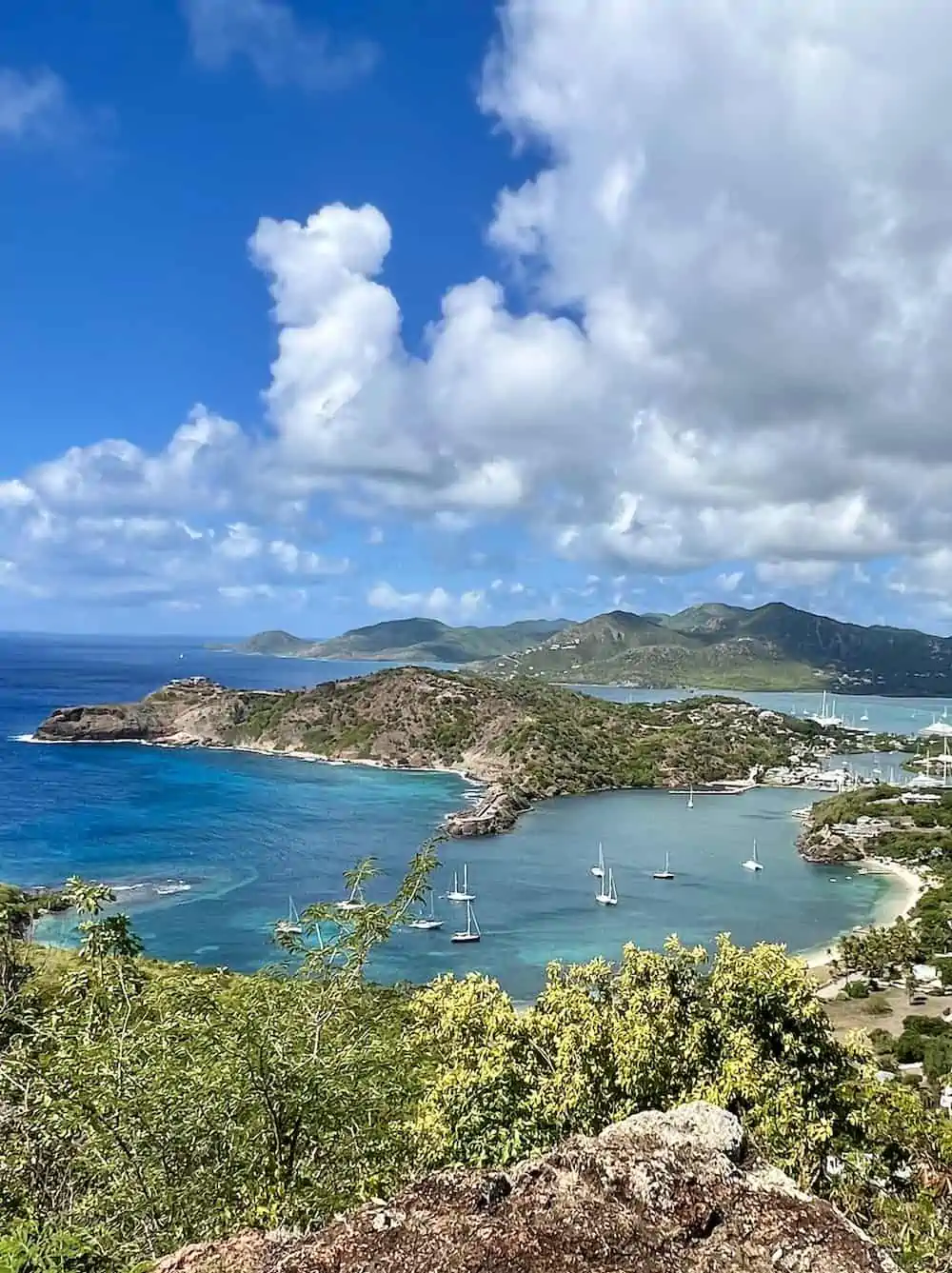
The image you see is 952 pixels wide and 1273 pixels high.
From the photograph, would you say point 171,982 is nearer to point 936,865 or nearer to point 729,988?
point 729,988

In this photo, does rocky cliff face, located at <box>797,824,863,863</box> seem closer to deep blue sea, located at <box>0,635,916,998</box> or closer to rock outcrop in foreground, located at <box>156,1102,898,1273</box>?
deep blue sea, located at <box>0,635,916,998</box>

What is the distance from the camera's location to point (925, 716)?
17812 cm

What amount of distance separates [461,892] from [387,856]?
879cm

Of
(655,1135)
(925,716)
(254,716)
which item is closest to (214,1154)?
(655,1135)

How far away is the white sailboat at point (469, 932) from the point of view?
46938 mm

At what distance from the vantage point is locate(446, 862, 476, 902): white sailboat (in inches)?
2112

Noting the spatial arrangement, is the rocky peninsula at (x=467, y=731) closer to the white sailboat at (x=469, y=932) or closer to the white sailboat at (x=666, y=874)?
the white sailboat at (x=666, y=874)

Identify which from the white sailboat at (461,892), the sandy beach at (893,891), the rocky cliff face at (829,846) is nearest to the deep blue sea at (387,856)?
the white sailboat at (461,892)

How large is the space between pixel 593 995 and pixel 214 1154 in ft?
29.9

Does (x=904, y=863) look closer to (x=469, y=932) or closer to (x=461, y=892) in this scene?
(x=461, y=892)

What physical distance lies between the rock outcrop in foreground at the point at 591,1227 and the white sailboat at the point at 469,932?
45.3 m

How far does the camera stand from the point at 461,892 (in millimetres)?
55406

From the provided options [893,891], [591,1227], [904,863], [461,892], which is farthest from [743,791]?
[591,1227]

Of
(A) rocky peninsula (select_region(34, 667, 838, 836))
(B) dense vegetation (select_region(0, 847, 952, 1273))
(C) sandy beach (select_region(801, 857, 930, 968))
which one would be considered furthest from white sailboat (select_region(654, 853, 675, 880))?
(B) dense vegetation (select_region(0, 847, 952, 1273))
